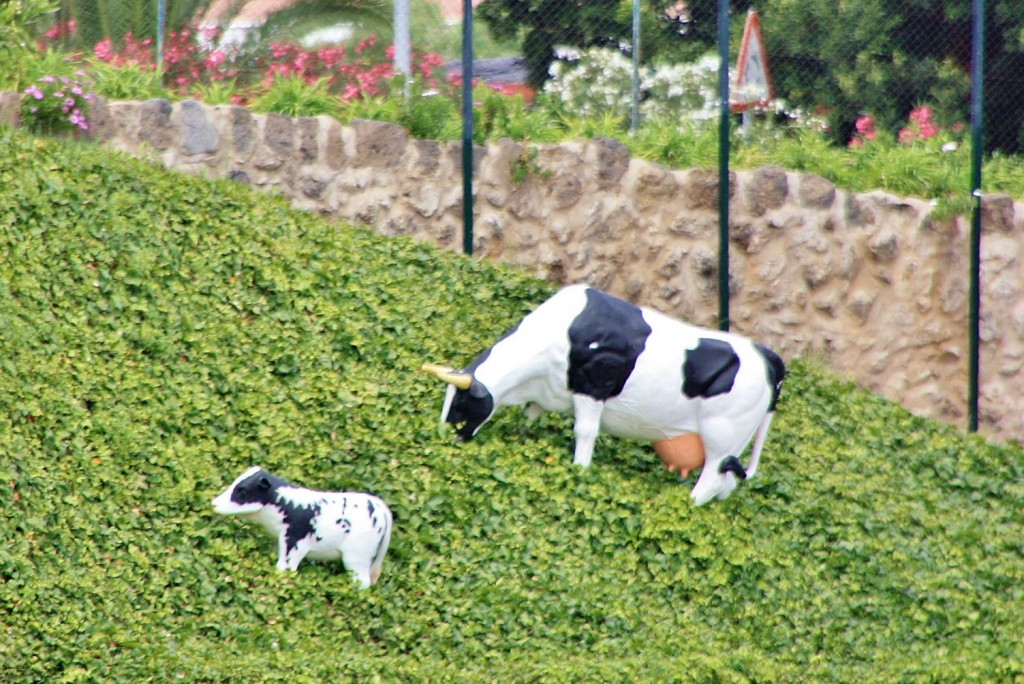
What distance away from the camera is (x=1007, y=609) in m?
7.02

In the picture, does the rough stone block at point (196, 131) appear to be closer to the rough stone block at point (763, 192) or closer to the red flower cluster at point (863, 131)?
the rough stone block at point (763, 192)

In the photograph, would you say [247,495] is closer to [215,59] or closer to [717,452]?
[717,452]

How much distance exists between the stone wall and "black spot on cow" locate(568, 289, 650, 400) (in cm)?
171

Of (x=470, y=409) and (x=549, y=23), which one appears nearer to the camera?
(x=470, y=409)

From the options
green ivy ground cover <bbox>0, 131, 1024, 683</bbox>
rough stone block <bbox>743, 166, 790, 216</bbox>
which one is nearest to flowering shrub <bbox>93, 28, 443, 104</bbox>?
green ivy ground cover <bbox>0, 131, 1024, 683</bbox>

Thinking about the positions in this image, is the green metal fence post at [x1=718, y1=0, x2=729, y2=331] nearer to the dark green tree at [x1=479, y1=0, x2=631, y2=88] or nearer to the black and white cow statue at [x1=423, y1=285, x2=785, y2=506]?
the dark green tree at [x1=479, y1=0, x2=631, y2=88]

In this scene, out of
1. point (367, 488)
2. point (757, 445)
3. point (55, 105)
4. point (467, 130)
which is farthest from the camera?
point (467, 130)

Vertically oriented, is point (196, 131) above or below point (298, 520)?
above

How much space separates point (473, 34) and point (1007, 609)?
452 centimetres

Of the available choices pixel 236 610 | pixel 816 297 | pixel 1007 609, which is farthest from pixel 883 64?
pixel 236 610

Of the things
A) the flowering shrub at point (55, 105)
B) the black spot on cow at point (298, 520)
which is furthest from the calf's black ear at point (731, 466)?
the flowering shrub at point (55, 105)

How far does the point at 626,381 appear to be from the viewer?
7.18m

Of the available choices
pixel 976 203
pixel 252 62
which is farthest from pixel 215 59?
pixel 976 203

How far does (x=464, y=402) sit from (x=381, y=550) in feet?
3.17
